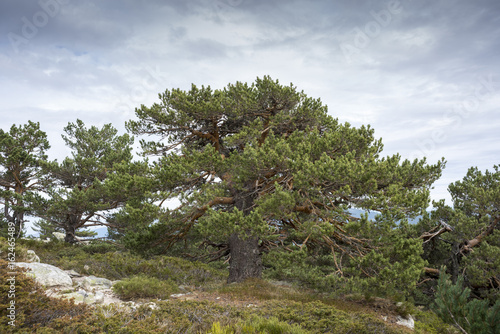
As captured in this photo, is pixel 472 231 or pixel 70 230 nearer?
pixel 472 231

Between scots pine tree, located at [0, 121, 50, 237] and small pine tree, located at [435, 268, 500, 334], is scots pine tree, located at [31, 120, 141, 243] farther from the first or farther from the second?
small pine tree, located at [435, 268, 500, 334]

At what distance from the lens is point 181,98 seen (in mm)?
12258

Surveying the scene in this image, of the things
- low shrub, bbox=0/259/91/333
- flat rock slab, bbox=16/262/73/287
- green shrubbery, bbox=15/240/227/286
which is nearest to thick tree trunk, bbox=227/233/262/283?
green shrubbery, bbox=15/240/227/286

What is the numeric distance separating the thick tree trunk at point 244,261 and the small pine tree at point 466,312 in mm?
7236

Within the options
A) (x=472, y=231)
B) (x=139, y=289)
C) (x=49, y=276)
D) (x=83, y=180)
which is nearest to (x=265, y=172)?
(x=139, y=289)

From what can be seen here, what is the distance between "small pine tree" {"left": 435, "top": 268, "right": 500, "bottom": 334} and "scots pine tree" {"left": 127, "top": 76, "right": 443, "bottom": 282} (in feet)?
10.9

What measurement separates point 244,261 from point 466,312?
799 cm

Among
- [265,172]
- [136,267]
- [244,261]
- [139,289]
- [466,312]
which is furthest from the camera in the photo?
[244,261]

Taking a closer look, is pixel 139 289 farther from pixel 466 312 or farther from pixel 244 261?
pixel 466 312

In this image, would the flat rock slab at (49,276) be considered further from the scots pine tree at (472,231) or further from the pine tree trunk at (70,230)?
the scots pine tree at (472,231)

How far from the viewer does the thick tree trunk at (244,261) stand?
39.8ft

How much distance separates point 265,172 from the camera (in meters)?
10.8

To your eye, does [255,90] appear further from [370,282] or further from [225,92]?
[370,282]

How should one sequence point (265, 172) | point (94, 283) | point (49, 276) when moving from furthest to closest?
point (265, 172) → point (94, 283) → point (49, 276)
